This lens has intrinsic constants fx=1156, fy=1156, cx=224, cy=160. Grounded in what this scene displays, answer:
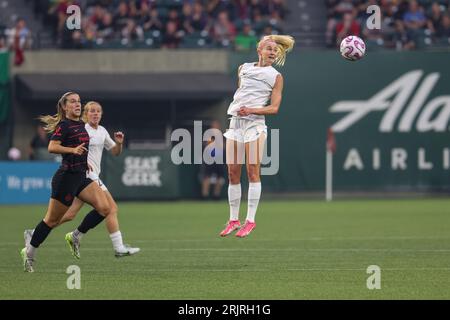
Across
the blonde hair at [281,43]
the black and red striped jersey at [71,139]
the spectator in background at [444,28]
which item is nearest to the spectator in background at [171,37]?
→ the spectator in background at [444,28]

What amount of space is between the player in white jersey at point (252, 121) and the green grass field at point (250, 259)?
0.92m

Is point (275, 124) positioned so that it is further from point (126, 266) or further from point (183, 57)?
point (126, 266)

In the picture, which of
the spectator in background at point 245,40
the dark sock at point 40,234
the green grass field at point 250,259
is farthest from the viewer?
the spectator in background at point 245,40

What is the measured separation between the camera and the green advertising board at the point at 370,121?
36.5 meters

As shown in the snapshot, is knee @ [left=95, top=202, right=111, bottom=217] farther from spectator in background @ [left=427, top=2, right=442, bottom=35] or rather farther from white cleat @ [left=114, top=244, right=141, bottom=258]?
spectator in background @ [left=427, top=2, right=442, bottom=35]

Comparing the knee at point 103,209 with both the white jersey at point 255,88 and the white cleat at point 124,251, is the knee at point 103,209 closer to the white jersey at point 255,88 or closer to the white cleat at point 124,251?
the white cleat at point 124,251

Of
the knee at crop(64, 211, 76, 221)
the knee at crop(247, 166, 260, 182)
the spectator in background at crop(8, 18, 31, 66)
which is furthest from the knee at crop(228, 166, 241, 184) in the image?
the spectator in background at crop(8, 18, 31, 66)

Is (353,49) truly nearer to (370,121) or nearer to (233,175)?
(233,175)

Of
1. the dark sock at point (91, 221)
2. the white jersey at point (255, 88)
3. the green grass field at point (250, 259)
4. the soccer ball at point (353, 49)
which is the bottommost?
the green grass field at point (250, 259)

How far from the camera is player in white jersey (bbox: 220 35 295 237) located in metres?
15.9

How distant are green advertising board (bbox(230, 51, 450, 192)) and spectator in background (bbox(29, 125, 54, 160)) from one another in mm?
6996

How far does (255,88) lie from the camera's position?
16062 mm
